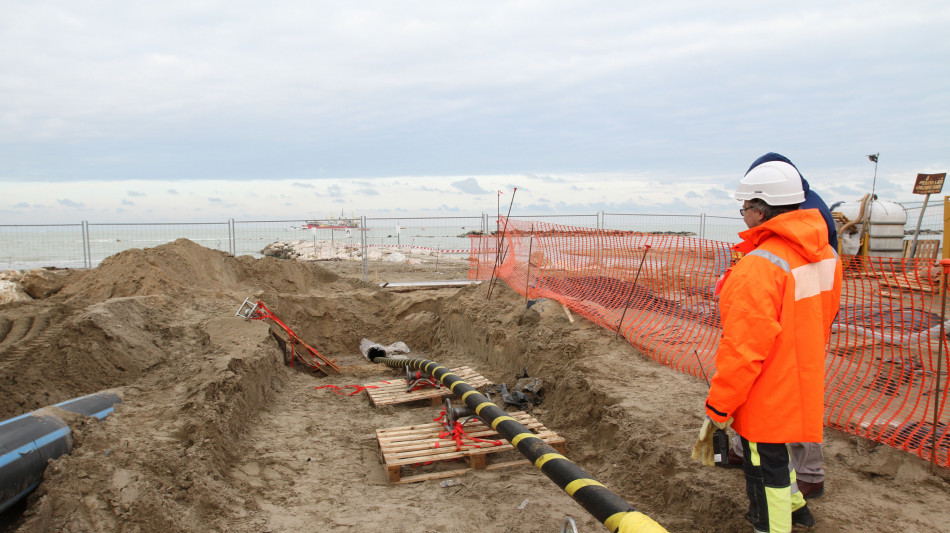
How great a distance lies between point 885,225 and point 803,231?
12742 millimetres

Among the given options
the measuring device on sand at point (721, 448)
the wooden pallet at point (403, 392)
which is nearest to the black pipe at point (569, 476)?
the measuring device on sand at point (721, 448)

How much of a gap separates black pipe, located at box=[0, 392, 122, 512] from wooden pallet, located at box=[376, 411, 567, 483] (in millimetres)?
2412

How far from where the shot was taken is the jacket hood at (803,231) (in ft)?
9.08

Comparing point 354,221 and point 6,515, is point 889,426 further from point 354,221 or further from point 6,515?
point 354,221

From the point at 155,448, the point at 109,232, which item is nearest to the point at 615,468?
the point at 155,448

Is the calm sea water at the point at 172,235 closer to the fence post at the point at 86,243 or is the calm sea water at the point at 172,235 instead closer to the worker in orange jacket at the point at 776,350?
the fence post at the point at 86,243

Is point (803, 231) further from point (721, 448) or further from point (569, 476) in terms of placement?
point (569, 476)

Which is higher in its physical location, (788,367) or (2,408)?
(788,367)

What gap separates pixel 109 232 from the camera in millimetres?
15648

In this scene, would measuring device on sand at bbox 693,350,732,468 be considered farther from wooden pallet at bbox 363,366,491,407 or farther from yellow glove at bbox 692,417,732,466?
wooden pallet at bbox 363,366,491,407

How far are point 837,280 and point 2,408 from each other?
6.64 m

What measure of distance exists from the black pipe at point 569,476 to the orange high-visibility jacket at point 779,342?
70 cm

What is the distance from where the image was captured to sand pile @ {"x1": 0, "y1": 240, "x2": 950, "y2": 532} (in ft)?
11.5

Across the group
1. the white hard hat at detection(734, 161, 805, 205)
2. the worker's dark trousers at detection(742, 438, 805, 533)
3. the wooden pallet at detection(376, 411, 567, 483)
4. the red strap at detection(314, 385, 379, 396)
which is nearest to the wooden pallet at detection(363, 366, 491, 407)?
the red strap at detection(314, 385, 379, 396)
